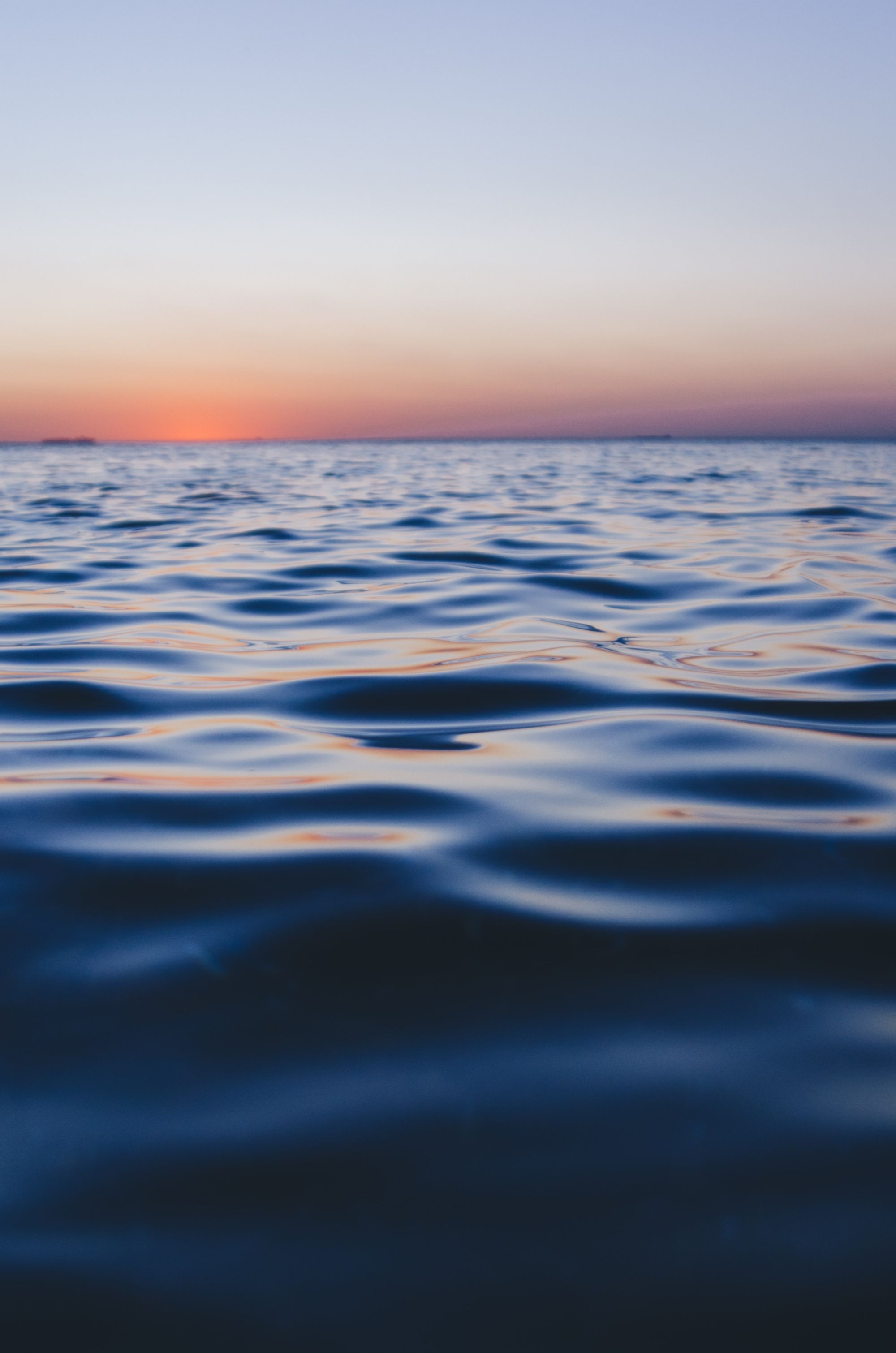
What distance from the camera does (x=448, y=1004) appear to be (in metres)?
1.55

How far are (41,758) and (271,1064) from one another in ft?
5.48

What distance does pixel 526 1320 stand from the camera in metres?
1.00

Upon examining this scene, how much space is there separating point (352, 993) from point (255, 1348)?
626 millimetres

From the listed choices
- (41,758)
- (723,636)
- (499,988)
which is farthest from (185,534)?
(499,988)

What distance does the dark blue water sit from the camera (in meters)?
1.04

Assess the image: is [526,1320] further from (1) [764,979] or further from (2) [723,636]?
(2) [723,636]

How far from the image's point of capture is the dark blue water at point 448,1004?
40.9 inches

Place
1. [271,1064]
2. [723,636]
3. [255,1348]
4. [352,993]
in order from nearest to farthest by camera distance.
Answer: [255,1348], [271,1064], [352,993], [723,636]

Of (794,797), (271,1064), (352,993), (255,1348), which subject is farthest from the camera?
(794,797)

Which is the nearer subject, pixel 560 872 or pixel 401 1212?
pixel 401 1212

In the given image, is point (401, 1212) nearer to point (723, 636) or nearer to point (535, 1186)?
point (535, 1186)

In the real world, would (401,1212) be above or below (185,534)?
below

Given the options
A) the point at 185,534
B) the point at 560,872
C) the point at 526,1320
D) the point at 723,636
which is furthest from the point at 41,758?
the point at 185,534

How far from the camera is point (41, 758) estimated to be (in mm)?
2791
